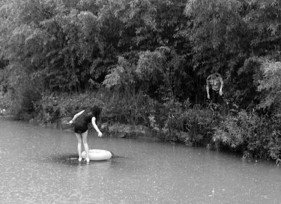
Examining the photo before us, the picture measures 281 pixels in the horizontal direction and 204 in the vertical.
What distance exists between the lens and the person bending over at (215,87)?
1635 centimetres

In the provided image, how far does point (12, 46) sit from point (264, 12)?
1343 centimetres

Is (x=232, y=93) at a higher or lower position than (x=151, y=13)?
lower

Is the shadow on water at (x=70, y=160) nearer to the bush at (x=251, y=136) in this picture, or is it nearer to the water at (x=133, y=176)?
the water at (x=133, y=176)

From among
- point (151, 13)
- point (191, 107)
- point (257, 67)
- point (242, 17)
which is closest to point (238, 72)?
point (257, 67)

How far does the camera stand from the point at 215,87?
16.5m

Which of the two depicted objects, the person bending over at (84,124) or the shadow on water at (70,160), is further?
the person bending over at (84,124)

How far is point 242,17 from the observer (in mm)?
14414

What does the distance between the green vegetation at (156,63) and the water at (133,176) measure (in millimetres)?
1144

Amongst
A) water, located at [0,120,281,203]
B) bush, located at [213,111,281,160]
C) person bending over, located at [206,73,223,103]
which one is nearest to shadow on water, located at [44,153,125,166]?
water, located at [0,120,281,203]

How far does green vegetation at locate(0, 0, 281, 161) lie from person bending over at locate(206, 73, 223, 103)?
0.23 meters

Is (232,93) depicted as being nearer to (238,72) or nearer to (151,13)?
(238,72)

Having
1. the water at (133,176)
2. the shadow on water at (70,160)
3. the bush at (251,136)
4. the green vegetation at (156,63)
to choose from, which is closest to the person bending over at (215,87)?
the green vegetation at (156,63)

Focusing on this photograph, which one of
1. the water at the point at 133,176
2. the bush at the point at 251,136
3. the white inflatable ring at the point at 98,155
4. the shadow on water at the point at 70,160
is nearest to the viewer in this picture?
the water at the point at 133,176

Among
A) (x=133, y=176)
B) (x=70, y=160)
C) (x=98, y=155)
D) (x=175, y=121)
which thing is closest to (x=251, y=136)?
(x=175, y=121)
